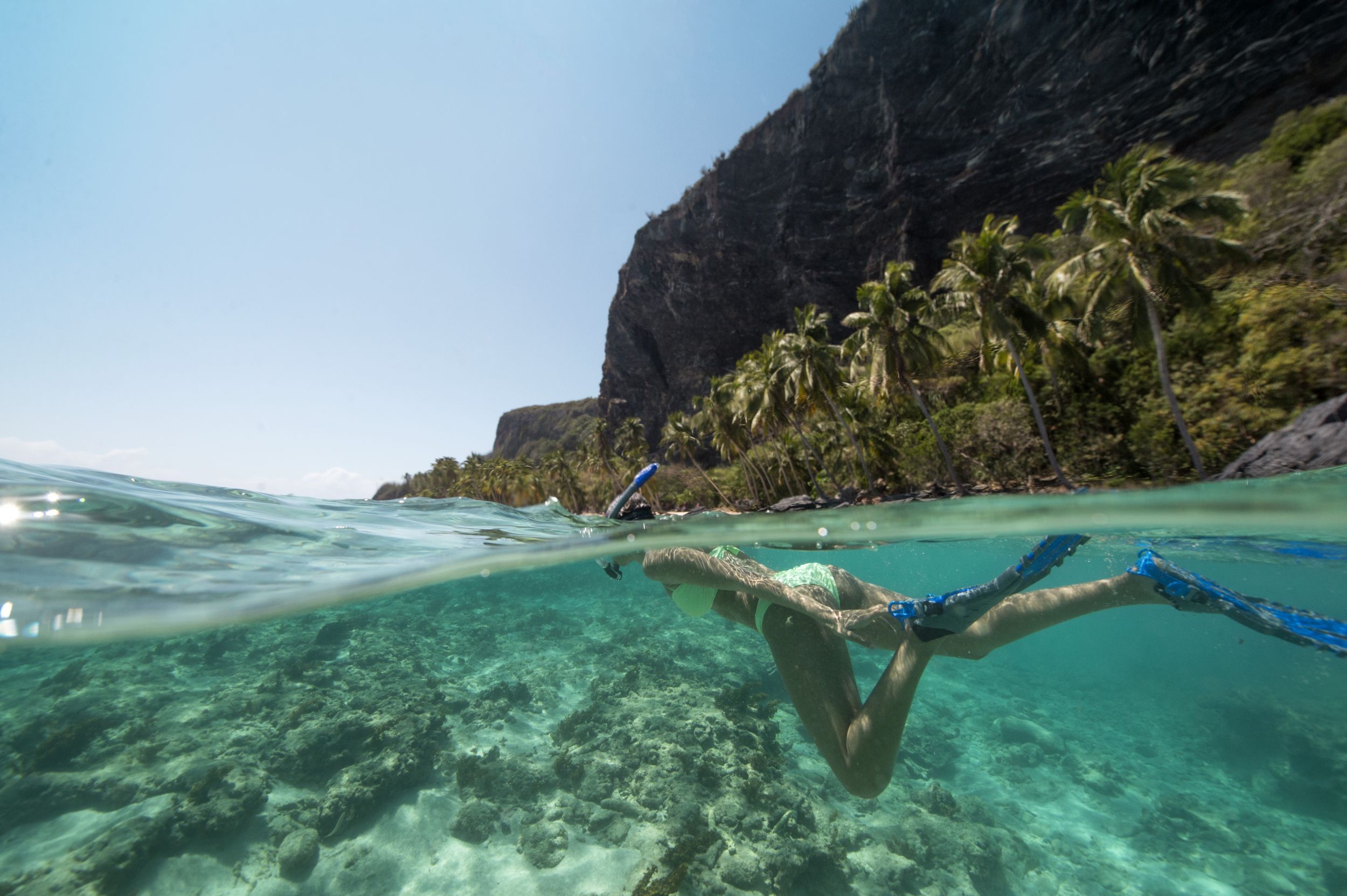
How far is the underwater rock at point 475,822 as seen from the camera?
6332 millimetres

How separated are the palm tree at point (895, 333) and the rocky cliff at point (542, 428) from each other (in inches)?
4357

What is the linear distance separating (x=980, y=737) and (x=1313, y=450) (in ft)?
36.9

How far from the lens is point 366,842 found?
6051 millimetres

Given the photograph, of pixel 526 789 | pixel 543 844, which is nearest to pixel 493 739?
pixel 526 789

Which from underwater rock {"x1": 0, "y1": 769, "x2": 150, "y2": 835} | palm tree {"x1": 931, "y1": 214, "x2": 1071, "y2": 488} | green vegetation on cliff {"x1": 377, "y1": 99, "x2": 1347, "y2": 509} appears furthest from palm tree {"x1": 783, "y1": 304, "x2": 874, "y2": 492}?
underwater rock {"x1": 0, "y1": 769, "x2": 150, "y2": 835}

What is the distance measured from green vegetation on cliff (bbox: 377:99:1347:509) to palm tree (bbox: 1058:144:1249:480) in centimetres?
7

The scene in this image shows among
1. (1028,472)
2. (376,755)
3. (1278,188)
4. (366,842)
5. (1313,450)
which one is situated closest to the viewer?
(366,842)

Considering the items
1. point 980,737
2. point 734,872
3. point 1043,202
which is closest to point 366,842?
point 734,872

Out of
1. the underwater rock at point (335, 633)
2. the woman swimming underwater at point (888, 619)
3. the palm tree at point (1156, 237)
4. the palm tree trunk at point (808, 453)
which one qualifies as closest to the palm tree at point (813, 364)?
the palm tree trunk at point (808, 453)

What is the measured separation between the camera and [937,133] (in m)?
55.9

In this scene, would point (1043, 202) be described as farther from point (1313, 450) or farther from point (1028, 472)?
point (1313, 450)

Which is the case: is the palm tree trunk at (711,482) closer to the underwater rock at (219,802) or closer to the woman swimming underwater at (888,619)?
the woman swimming underwater at (888,619)

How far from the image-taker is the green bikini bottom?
5695 millimetres

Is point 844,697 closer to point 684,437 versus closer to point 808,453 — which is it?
point 808,453
